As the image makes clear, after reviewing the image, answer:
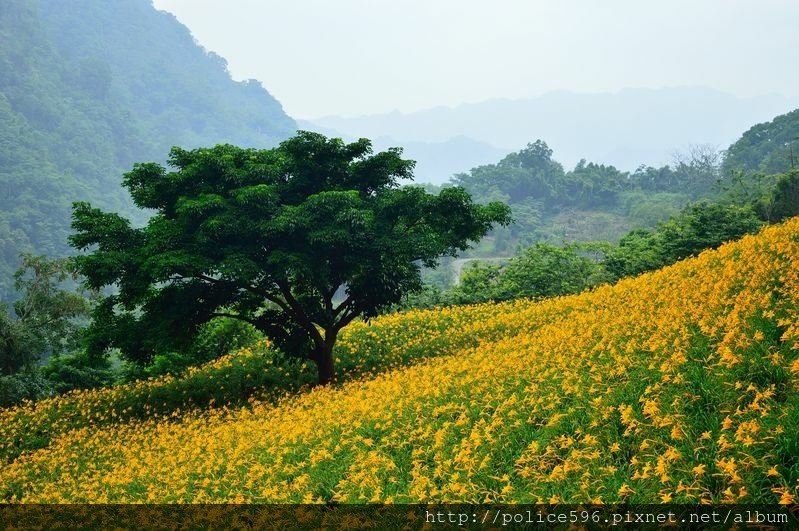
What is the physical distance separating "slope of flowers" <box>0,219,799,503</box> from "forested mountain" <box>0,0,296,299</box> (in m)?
63.8

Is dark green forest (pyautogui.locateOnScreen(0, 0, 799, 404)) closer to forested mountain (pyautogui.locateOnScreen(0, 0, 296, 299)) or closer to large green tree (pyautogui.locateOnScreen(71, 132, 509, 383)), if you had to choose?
large green tree (pyautogui.locateOnScreen(71, 132, 509, 383))

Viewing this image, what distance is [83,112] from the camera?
123375 mm

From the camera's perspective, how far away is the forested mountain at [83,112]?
82625mm

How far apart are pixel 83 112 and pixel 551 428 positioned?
137728mm

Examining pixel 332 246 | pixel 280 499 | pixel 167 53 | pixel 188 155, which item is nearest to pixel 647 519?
pixel 280 499

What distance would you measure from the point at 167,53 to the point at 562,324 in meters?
209

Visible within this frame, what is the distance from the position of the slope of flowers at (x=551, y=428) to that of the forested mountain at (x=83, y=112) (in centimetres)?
6377

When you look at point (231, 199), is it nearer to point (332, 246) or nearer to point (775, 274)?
point (332, 246)

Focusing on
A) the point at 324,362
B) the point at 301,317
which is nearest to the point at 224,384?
the point at 324,362

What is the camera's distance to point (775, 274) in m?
8.52

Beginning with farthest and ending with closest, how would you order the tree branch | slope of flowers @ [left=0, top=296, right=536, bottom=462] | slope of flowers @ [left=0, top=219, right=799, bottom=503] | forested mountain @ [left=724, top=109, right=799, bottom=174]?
forested mountain @ [left=724, top=109, right=799, bottom=174], the tree branch, slope of flowers @ [left=0, top=296, right=536, bottom=462], slope of flowers @ [left=0, top=219, right=799, bottom=503]

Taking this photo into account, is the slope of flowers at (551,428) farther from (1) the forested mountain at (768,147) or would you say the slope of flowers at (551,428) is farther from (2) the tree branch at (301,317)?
(1) the forested mountain at (768,147)

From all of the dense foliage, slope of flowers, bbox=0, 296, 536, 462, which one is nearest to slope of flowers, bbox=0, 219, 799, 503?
slope of flowers, bbox=0, 296, 536, 462

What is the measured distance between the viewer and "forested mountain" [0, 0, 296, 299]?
8262 cm
